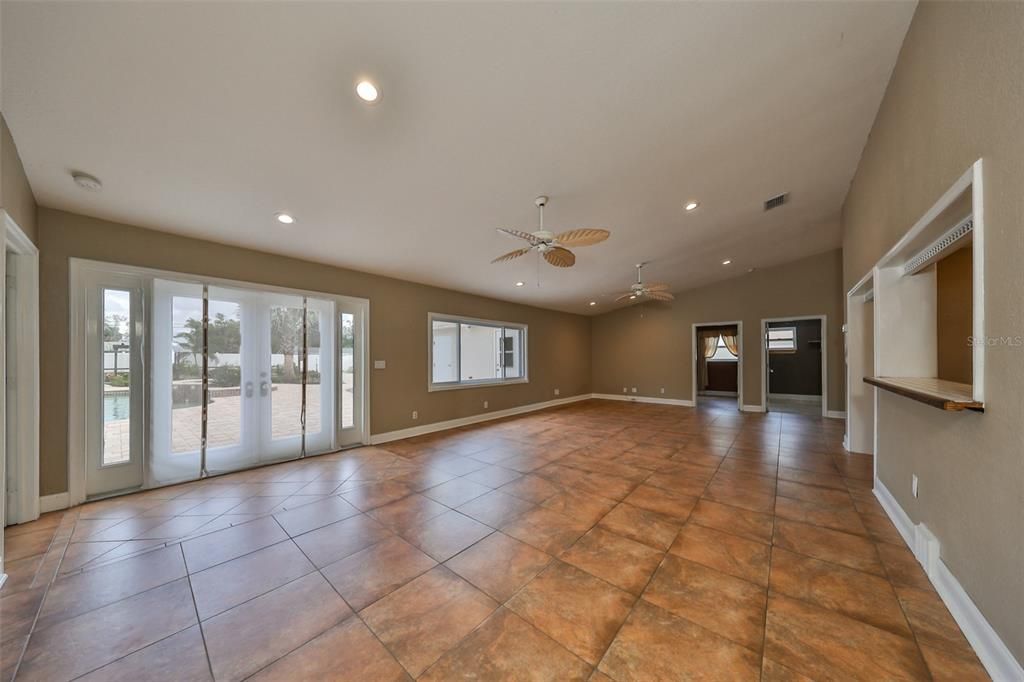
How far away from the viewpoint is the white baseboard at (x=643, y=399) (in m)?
8.51

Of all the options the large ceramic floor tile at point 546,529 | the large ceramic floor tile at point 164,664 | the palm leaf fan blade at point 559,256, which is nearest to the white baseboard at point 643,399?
the palm leaf fan blade at point 559,256

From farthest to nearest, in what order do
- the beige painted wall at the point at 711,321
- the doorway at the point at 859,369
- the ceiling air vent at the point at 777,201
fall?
1. the beige painted wall at the point at 711,321
2. the ceiling air vent at the point at 777,201
3. the doorway at the point at 859,369

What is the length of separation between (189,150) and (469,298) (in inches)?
181

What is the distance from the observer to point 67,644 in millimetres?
1593

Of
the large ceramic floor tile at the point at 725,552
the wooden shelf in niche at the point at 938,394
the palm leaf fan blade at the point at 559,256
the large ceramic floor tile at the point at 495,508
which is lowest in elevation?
the large ceramic floor tile at the point at 495,508

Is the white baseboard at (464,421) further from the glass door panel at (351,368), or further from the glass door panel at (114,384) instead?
the glass door panel at (114,384)

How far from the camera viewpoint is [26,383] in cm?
271

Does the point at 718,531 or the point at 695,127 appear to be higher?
the point at 695,127

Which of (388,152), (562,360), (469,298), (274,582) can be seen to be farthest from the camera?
(562,360)

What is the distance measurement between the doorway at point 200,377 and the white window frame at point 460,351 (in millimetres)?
1222

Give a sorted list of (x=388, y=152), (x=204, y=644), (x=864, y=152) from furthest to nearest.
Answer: (x=864, y=152) < (x=388, y=152) < (x=204, y=644)

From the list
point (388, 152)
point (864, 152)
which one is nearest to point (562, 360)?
point (864, 152)

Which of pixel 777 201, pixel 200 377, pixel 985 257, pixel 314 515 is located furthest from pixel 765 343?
pixel 200 377

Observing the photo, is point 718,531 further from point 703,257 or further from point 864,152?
point 703,257
